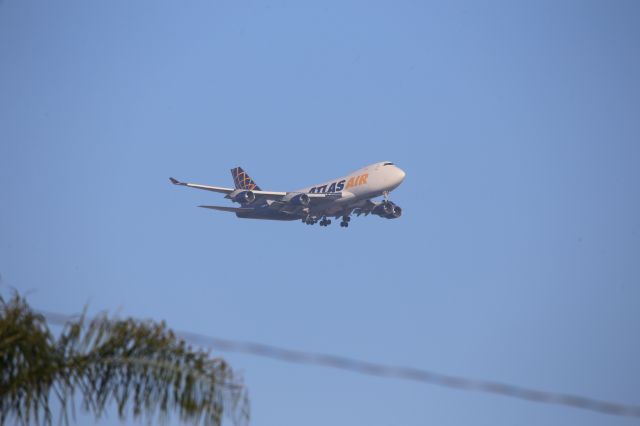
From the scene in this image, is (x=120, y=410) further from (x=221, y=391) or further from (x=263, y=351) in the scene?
(x=263, y=351)

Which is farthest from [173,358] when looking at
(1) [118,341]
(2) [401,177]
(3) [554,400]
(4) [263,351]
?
(2) [401,177]

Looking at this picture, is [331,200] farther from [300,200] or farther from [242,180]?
[242,180]

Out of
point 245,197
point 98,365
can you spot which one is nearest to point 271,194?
point 245,197

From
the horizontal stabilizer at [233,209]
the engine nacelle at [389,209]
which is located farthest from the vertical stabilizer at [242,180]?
the engine nacelle at [389,209]

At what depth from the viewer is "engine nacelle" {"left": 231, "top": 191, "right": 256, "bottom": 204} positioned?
245ft

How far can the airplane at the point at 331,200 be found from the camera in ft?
241

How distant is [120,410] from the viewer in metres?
13.4

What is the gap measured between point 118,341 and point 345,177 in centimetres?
6276

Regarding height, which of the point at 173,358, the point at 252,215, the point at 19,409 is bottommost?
the point at 19,409

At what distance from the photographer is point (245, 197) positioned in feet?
245

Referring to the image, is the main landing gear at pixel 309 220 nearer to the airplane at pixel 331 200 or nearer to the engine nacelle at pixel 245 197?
the airplane at pixel 331 200

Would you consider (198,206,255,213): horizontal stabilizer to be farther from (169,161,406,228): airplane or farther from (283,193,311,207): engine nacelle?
(283,193,311,207): engine nacelle

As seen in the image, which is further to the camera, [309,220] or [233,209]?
[233,209]

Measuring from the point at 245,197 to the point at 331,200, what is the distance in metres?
6.66
